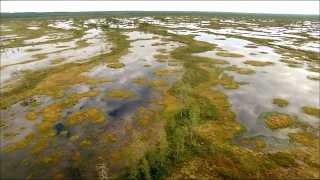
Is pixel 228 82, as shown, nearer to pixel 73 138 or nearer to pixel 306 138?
pixel 306 138

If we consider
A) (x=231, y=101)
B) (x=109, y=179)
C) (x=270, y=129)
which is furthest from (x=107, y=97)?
(x=270, y=129)

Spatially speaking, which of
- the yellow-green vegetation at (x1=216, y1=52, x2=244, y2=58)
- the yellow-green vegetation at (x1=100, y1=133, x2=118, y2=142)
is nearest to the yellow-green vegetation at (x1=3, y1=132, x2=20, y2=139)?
the yellow-green vegetation at (x1=100, y1=133, x2=118, y2=142)

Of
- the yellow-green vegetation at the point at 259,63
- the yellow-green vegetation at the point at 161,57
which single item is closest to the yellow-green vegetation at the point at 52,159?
the yellow-green vegetation at the point at 161,57

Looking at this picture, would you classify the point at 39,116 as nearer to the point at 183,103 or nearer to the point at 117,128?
the point at 117,128

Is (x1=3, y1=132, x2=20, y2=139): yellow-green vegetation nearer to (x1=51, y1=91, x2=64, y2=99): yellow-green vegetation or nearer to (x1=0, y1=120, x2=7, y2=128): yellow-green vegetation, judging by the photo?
(x1=0, y1=120, x2=7, y2=128): yellow-green vegetation

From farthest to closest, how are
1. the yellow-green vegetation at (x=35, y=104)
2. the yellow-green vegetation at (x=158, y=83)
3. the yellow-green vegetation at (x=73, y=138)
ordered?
the yellow-green vegetation at (x=158, y=83) < the yellow-green vegetation at (x=35, y=104) < the yellow-green vegetation at (x=73, y=138)

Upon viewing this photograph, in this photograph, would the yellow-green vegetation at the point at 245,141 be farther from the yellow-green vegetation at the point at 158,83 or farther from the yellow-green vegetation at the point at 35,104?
the yellow-green vegetation at the point at 35,104
